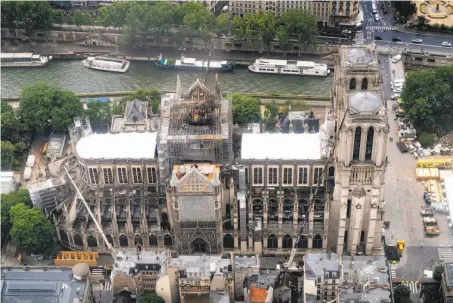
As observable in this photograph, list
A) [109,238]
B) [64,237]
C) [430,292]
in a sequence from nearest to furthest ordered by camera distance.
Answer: [430,292]
[109,238]
[64,237]

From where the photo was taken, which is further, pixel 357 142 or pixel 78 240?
pixel 78 240

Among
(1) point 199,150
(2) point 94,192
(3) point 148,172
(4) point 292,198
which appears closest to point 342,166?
(4) point 292,198

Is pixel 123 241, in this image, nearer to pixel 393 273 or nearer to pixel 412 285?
pixel 393 273

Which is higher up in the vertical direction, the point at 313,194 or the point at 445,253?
the point at 313,194

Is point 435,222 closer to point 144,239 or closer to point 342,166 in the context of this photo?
point 342,166

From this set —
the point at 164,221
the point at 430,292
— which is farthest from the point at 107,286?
the point at 430,292

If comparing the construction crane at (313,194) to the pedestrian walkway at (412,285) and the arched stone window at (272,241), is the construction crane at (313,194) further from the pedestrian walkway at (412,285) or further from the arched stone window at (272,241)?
the pedestrian walkway at (412,285)

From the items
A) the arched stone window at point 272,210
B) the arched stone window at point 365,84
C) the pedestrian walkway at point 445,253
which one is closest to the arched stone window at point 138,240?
the arched stone window at point 272,210
